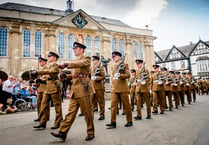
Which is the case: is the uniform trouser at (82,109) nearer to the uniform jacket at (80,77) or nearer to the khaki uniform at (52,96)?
the uniform jacket at (80,77)

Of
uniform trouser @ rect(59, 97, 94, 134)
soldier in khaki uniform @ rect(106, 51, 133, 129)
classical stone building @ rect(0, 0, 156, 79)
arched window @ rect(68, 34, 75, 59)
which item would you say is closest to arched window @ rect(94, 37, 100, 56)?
classical stone building @ rect(0, 0, 156, 79)

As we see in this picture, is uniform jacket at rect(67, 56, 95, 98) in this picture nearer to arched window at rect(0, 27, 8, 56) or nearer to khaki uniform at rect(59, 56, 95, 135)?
khaki uniform at rect(59, 56, 95, 135)

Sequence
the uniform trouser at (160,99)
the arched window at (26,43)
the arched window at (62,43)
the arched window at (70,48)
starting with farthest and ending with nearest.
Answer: the arched window at (70,48) → the arched window at (62,43) → the arched window at (26,43) → the uniform trouser at (160,99)

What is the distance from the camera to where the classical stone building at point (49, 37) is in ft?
68.1

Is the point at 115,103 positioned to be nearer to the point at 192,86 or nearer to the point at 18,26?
the point at 192,86

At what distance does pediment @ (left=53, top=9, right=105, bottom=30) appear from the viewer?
24359 mm

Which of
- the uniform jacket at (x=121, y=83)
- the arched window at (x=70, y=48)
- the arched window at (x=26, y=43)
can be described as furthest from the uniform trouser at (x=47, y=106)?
the arched window at (x=70, y=48)

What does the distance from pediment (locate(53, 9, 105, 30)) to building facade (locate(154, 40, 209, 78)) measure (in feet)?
89.5

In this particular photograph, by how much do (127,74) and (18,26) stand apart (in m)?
22.0

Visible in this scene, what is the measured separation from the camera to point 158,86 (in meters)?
6.84

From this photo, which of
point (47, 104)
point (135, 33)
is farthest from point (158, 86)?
point (135, 33)

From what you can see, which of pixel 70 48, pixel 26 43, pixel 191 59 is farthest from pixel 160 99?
pixel 191 59

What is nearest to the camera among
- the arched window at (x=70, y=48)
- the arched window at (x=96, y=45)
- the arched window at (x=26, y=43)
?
the arched window at (x=26, y=43)

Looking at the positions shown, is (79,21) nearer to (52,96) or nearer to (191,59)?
(52,96)
